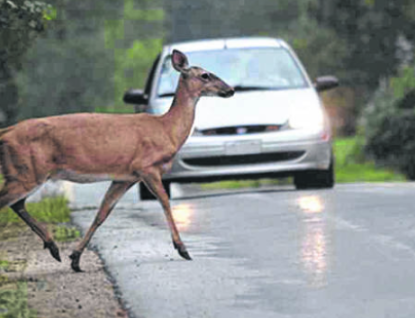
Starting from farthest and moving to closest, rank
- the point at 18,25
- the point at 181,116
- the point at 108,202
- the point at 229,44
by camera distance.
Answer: the point at 229,44 < the point at 18,25 < the point at 181,116 < the point at 108,202

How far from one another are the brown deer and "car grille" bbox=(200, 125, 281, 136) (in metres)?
5.06

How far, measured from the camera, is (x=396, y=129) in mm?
28828

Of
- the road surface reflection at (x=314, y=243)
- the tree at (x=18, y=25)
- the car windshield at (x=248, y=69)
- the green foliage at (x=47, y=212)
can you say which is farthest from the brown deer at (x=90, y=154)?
the car windshield at (x=248, y=69)

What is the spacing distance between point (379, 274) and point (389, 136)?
20.0 m

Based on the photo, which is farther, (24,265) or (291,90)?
(291,90)

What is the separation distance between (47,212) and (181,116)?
4158 millimetres

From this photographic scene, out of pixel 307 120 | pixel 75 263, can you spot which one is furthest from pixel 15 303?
pixel 307 120

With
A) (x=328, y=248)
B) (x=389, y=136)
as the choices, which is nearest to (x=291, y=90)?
(x=328, y=248)

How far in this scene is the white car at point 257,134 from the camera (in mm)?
16219

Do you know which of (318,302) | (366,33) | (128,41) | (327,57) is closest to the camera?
(318,302)

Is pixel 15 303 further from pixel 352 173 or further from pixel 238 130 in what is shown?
pixel 352 173

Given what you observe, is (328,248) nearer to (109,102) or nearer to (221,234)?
(221,234)

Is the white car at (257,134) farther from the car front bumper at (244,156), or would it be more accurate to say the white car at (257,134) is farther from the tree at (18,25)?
the tree at (18,25)

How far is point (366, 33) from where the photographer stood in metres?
56.5
